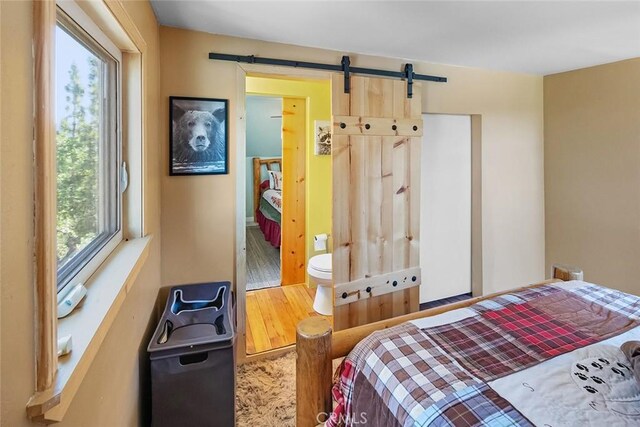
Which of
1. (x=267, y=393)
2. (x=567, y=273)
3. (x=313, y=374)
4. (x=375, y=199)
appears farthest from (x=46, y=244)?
(x=567, y=273)

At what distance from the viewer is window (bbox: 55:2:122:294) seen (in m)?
0.96

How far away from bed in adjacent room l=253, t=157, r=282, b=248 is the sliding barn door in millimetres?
2416

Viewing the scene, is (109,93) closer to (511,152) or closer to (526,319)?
(526,319)

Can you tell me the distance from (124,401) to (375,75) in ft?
7.88

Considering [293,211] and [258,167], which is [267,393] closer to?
[293,211]

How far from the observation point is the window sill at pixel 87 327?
60 cm

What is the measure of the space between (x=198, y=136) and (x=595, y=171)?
3219 mm

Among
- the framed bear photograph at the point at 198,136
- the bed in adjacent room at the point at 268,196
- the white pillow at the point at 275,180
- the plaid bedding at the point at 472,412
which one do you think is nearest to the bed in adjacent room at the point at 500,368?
the plaid bedding at the point at 472,412

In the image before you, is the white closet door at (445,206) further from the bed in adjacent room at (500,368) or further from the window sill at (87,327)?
the window sill at (87,327)

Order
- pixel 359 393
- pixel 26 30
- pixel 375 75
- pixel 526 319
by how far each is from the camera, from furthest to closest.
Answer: pixel 375 75
pixel 526 319
pixel 359 393
pixel 26 30

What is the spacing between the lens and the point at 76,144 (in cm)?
107

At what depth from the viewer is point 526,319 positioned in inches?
53.6

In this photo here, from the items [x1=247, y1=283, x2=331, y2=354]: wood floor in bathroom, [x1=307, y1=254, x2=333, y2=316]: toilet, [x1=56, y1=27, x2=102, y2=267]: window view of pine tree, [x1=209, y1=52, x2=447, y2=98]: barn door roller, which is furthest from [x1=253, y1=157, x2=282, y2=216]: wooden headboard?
[x1=56, y1=27, x2=102, y2=267]: window view of pine tree

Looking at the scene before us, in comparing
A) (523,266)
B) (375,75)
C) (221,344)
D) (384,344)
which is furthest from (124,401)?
(523,266)
